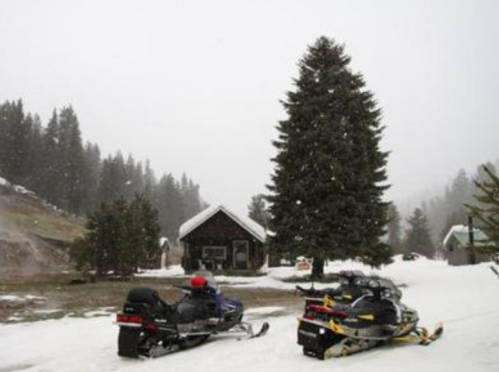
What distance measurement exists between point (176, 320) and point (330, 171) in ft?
58.7

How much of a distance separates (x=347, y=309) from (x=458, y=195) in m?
126

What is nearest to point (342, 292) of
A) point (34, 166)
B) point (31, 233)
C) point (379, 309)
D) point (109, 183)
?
point (379, 309)

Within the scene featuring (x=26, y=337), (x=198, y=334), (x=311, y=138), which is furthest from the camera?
(x=311, y=138)

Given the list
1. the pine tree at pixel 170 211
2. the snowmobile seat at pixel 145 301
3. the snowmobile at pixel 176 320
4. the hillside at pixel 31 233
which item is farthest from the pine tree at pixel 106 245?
the pine tree at pixel 170 211

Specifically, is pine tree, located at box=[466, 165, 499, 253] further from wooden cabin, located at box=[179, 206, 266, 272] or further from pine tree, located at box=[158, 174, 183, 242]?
pine tree, located at box=[158, 174, 183, 242]

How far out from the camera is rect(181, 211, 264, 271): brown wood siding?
119 feet

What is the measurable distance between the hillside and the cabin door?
18247mm

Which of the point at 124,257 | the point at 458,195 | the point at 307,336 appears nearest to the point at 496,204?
the point at 307,336

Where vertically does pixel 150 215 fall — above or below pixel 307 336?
above

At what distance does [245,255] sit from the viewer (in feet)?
119

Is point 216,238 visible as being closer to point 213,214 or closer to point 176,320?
point 213,214

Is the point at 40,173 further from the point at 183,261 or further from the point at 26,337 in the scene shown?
the point at 26,337

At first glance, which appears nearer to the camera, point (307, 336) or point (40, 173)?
point (307, 336)

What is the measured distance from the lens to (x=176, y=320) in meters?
9.21
